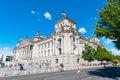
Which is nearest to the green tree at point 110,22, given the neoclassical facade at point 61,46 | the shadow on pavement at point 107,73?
the shadow on pavement at point 107,73

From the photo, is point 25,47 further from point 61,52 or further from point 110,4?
point 110,4

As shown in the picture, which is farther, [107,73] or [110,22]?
[107,73]

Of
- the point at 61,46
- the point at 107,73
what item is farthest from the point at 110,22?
the point at 61,46

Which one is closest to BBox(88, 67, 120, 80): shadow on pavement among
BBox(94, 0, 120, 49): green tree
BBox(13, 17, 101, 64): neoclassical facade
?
BBox(94, 0, 120, 49): green tree

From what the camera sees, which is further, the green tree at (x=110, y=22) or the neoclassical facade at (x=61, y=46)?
the neoclassical facade at (x=61, y=46)

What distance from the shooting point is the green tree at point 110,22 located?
64.1 feet

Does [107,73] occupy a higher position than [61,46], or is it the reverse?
[61,46]

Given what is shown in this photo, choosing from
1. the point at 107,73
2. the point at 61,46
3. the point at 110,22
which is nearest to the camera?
the point at 110,22

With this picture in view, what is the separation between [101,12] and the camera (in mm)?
21547

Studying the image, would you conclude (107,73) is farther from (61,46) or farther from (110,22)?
(61,46)

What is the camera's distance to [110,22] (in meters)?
20.0

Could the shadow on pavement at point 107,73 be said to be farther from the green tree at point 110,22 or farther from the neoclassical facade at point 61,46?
the neoclassical facade at point 61,46

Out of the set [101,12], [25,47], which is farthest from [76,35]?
[101,12]

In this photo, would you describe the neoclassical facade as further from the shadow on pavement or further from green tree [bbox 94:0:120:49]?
green tree [bbox 94:0:120:49]
